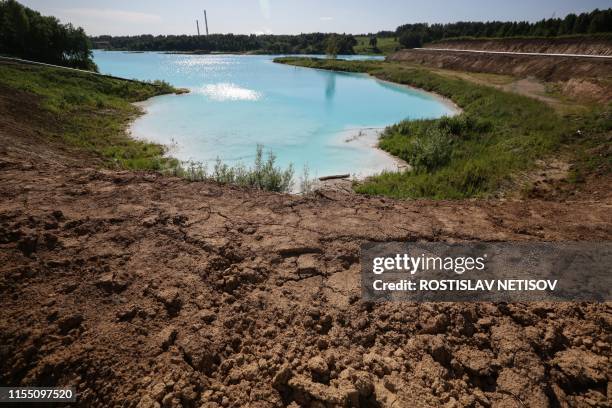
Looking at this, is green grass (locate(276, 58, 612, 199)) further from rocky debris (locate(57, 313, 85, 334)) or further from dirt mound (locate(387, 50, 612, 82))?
dirt mound (locate(387, 50, 612, 82))

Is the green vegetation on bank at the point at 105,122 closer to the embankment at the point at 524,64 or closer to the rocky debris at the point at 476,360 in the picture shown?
the rocky debris at the point at 476,360

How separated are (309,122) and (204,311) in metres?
14.8

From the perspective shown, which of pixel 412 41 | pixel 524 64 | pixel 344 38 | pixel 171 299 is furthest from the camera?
pixel 344 38

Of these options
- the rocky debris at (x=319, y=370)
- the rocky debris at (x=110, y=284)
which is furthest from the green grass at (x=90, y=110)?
the rocky debris at (x=319, y=370)

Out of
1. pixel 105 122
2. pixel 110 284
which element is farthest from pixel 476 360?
pixel 105 122

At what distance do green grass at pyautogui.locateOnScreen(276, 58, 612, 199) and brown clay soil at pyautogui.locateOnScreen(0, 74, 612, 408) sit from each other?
394 centimetres

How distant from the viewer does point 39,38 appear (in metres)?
29.3

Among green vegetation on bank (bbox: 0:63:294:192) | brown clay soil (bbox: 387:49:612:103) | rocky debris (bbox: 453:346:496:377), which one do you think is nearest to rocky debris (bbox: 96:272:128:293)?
rocky debris (bbox: 453:346:496:377)

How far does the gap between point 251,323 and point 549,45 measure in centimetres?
4355

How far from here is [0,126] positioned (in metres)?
9.02

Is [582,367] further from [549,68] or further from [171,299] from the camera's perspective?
[549,68]

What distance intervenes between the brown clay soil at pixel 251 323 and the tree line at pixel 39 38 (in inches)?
1414

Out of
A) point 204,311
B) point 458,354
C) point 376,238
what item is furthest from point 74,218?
point 458,354

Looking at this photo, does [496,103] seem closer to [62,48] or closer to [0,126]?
[0,126]
